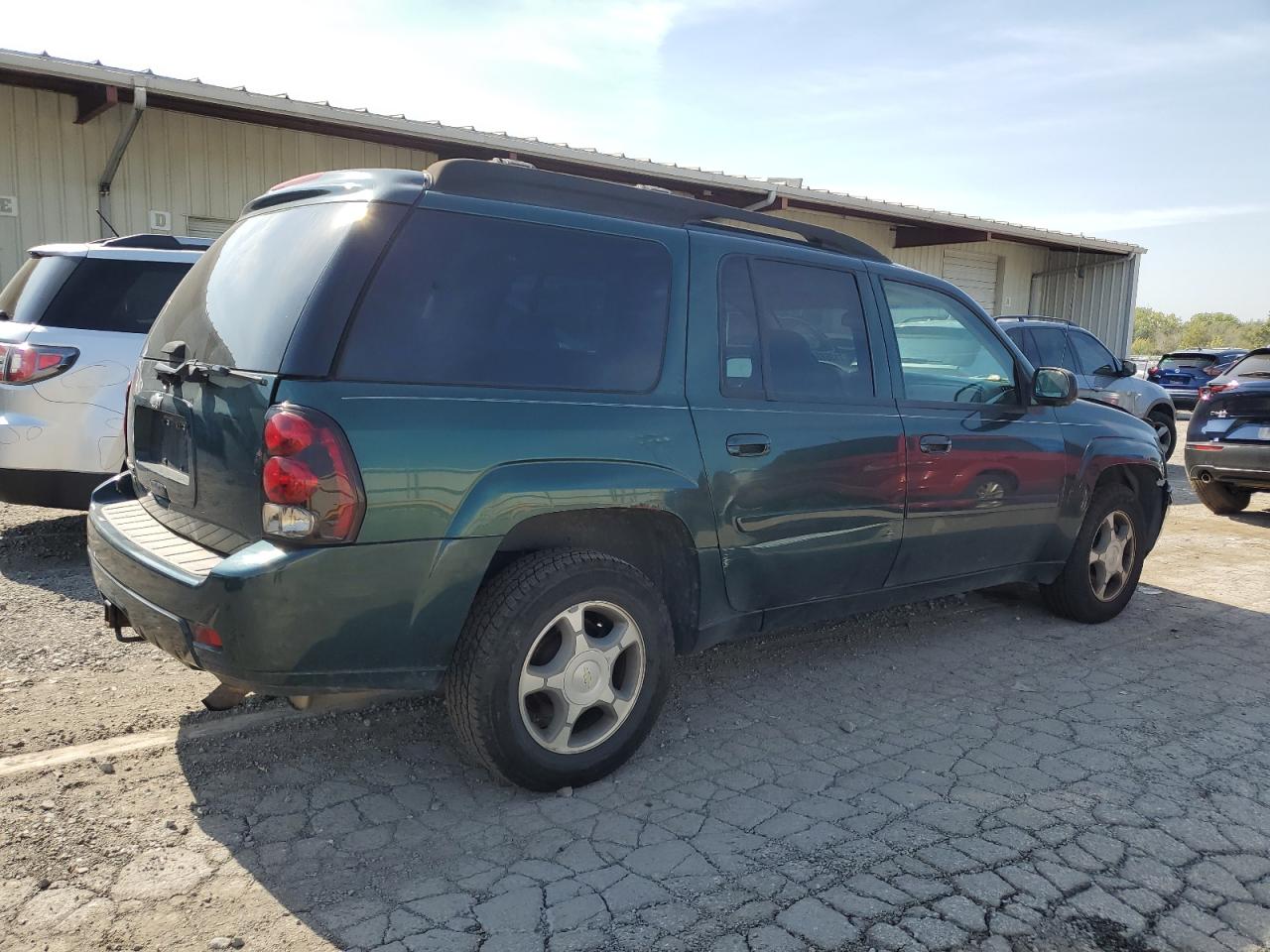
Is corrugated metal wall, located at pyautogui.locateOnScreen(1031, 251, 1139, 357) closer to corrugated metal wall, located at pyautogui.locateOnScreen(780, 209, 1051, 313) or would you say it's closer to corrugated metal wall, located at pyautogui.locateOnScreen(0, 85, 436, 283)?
corrugated metal wall, located at pyautogui.locateOnScreen(780, 209, 1051, 313)

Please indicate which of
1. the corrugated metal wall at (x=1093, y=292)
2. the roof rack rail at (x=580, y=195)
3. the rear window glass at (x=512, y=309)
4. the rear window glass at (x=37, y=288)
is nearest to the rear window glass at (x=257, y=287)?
the rear window glass at (x=512, y=309)

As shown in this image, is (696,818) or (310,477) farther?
(696,818)

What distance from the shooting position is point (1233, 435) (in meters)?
8.69

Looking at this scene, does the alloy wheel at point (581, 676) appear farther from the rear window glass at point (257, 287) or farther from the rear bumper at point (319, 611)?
the rear window glass at point (257, 287)

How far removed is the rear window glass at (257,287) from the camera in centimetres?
283

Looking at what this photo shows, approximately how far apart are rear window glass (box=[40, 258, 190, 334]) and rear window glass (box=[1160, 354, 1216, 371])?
75.8 ft

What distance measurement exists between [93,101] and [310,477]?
8935 millimetres

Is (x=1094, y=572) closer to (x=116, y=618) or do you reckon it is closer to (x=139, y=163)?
(x=116, y=618)

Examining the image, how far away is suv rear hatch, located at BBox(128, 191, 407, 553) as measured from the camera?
274cm

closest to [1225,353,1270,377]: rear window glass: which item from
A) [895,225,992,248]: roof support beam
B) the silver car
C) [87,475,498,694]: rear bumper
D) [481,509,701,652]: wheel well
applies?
the silver car

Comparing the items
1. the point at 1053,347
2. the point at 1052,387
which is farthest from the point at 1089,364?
the point at 1052,387

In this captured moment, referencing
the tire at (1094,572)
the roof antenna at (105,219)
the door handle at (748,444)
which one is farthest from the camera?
the roof antenna at (105,219)

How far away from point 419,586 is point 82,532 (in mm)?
4776

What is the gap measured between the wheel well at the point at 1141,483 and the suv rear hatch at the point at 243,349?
4181 millimetres
